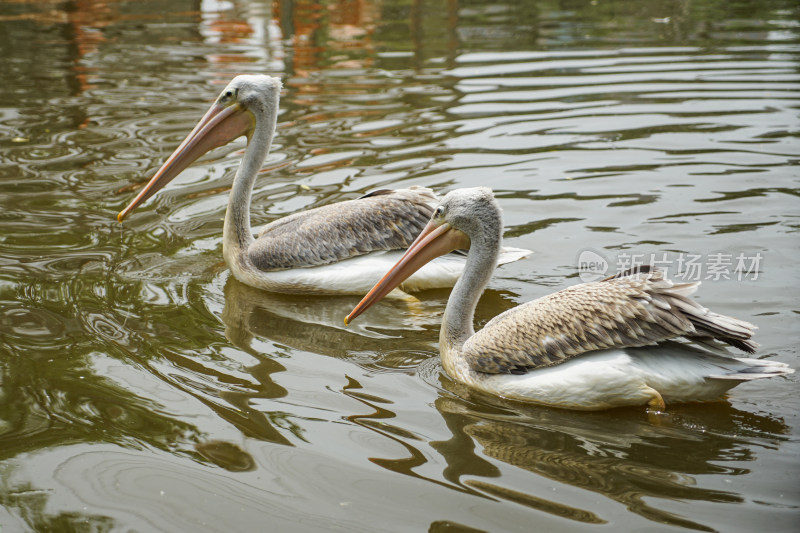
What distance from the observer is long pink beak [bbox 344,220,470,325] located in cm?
423

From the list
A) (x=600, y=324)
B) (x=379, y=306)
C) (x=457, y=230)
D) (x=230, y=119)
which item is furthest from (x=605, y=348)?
(x=230, y=119)

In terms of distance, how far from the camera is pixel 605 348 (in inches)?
148

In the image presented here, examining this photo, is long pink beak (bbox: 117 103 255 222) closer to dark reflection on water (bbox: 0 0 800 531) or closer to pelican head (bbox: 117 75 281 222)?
pelican head (bbox: 117 75 281 222)

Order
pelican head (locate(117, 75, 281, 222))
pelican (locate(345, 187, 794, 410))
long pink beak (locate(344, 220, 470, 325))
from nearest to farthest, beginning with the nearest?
1. pelican (locate(345, 187, 794, 410))
2. long pink beak (locate(344, 220, 470, 325))
3. pelican head (locate(117, 75, 281, 222))

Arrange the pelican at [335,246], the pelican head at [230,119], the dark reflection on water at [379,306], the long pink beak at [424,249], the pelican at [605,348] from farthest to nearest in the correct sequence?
the pelican head at [230,119], the pelican at [335,246], the long pink beak at [424,249], the pelican at [605,348], the dark reflection on water at [379,306]

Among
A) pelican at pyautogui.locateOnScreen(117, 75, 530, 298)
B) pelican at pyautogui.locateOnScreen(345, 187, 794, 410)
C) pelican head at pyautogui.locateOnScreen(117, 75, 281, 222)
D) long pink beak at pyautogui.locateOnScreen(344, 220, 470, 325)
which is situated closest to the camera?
pelican at pyautogui.locateOnScreen(345, 187, 794, 410)

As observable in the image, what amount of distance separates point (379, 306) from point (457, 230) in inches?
42.1

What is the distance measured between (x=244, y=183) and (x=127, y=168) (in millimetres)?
2281

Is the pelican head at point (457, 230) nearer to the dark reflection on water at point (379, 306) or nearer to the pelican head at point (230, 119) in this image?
the dark reflection on water at point (379, 306)

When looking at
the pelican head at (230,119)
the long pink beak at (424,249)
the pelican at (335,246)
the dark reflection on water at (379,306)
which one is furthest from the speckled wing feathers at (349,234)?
the long pink beak at (424,249)

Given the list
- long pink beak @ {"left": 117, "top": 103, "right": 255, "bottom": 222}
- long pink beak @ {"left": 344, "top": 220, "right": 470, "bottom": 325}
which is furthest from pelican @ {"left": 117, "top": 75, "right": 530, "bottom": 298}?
long pink beak @ {"left": 344, "top": 220, "right": 470, "bottom": 325}

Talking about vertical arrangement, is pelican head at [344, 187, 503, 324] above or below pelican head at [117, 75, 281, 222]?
below

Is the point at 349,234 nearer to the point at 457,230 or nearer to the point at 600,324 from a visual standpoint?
the point at 457,230

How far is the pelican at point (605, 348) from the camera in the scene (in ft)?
12.1
